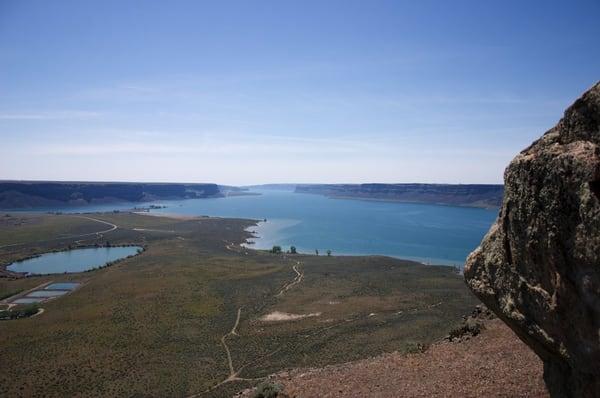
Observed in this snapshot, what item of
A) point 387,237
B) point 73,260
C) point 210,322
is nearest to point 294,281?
point 210,322

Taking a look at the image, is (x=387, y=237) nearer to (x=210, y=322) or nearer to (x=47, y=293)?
(x=210, y=322)

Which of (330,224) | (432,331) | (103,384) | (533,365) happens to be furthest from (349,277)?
(330,224)

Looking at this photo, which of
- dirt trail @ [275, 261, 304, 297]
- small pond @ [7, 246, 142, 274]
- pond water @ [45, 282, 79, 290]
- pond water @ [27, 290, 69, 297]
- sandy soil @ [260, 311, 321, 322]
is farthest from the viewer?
small pond @ [7, 246, 142, 274]

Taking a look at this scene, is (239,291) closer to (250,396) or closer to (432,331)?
(432,331)

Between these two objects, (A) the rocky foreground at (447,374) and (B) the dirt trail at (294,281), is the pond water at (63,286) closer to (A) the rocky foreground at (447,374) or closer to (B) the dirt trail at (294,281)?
(B) the dirt trail at (294,281)

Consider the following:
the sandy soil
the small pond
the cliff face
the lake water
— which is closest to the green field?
the sandy soil

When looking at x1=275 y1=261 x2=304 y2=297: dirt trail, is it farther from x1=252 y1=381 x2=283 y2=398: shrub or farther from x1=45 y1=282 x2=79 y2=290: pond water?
x1=252 y1=381 x2=283 y2=398: shrub
